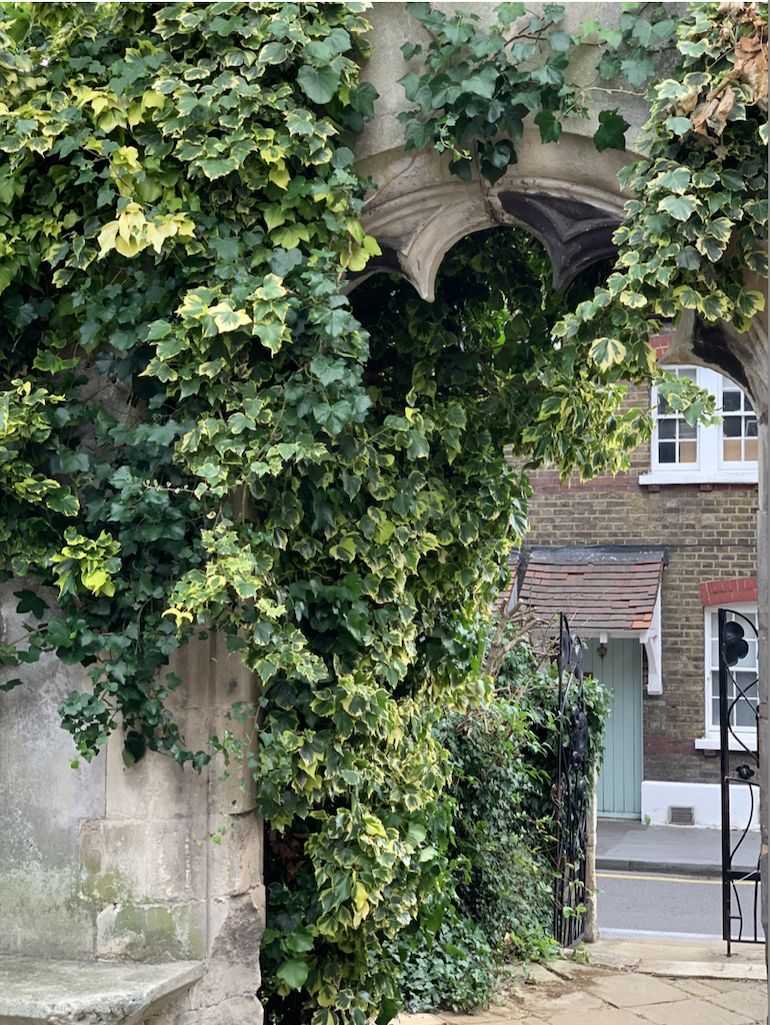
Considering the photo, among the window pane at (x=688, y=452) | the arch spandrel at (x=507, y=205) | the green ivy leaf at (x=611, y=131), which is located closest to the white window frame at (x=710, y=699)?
the window pane at (x=688, y=452)

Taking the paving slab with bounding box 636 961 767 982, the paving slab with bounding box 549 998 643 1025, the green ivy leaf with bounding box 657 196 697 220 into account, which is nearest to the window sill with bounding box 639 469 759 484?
the paving slab with bounding box 636 961 767 982

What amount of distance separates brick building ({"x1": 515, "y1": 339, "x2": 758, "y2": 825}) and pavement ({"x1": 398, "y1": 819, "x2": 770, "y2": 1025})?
5566 mm

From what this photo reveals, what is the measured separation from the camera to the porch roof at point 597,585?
1274 cm

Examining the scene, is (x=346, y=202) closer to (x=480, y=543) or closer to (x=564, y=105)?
(x=564, y=105)

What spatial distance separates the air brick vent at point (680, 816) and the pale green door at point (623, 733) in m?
0.42

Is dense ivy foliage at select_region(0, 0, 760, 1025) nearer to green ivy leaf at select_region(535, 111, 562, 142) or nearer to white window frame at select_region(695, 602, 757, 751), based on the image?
green ivy leaf at select_region(535, 111, 562, 142)

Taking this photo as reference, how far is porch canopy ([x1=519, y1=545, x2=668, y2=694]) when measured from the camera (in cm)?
1273

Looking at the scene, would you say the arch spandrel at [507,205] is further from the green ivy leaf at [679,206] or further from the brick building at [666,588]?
the brick building at [666,588]

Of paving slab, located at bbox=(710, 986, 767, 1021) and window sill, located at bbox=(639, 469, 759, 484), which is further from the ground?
window sill, located at bbox=(639, 469, 759, 484)

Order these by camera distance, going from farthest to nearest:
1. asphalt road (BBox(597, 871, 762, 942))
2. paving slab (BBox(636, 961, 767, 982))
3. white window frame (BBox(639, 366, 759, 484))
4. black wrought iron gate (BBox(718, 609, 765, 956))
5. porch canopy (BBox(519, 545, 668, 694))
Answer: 1. white window frame (BBox(639, 366, 759, 484))
2. porch canopy (BBox(519, 545, 668, 694))
3. asphalt road (BBox(597, 871, 762, 942))
4. black wrought iron gate (BBox(718, 609, 765, 956))
5. paving slab (BBox(636, 961, 767, 982))

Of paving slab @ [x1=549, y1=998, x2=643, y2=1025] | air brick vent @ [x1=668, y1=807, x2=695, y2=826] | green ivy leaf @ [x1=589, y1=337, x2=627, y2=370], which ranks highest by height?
green ivy leaf @ [x1=589, y1=337, x2=627, y2=370]

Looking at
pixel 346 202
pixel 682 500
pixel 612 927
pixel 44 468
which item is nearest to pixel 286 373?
pixel 346 202

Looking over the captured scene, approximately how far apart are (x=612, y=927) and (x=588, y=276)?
6.67 metres

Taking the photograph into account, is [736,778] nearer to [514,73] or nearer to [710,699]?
[710,699]
